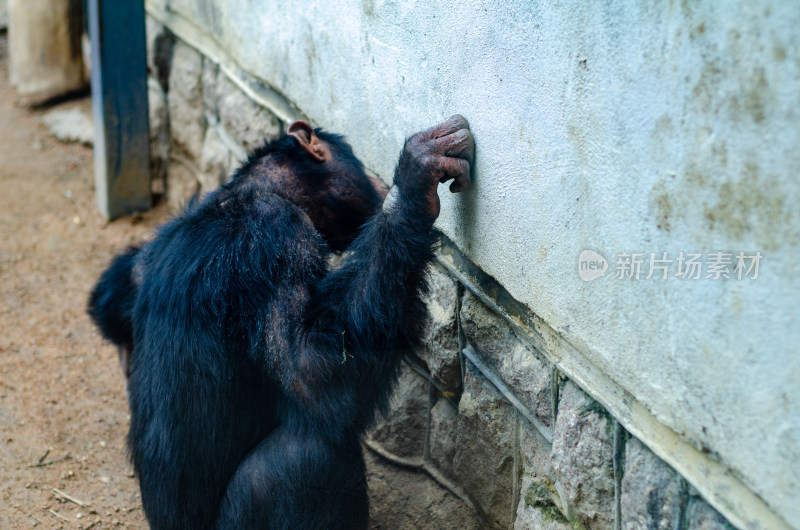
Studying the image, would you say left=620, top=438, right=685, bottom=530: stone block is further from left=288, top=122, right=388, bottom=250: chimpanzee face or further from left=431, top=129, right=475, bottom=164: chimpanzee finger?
left=288, top=122, right=388, bottom=250: chimpanzee face

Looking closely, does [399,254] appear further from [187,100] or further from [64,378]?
[187,100]

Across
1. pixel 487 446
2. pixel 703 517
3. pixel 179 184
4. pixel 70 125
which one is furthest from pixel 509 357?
pixel 70 125

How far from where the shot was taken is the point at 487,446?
2.73 m

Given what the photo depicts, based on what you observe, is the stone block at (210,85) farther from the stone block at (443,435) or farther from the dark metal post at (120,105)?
the stone block at (443,435)

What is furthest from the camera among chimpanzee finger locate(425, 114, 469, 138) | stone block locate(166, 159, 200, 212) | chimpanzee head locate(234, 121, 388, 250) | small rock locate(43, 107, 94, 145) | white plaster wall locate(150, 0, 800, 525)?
small rock locate(43, 107, 94, 145)

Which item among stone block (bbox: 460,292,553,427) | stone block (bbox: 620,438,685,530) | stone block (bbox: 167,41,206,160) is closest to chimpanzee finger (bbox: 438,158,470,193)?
stone block (bbox: 460,292,553,427)

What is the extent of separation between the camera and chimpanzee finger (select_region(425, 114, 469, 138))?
93.0 inches

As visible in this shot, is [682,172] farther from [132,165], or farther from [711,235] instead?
[132,165]

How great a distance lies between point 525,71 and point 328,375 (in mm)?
1021

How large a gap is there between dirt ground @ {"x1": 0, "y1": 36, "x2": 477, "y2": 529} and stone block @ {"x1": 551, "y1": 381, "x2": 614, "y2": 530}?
0.81 m

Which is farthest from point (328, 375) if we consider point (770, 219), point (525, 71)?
point (770, 219)

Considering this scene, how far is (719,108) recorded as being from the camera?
153cm

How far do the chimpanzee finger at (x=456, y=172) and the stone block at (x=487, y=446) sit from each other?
2.22 feet

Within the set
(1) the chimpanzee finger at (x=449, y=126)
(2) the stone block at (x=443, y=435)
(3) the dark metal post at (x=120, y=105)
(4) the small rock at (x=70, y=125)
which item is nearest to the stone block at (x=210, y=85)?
(3) the dark metal post at (x=120, y=105)
